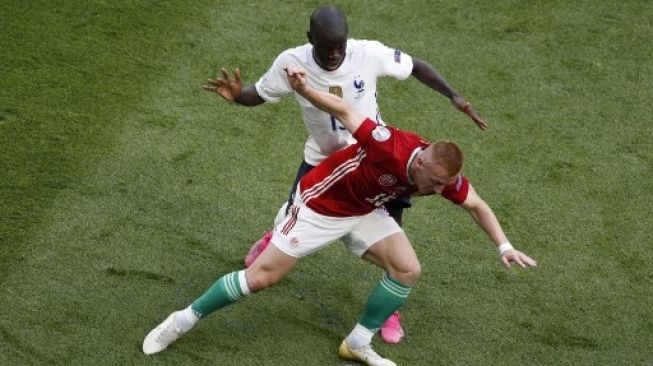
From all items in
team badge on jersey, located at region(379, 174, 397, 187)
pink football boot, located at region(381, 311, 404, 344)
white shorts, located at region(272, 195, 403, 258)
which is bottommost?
pink football boot, located at region(381, 311, 404, 344)

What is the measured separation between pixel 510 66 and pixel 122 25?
318cm

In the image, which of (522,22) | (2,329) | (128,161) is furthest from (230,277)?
(522,22)

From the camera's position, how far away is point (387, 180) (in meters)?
5.61

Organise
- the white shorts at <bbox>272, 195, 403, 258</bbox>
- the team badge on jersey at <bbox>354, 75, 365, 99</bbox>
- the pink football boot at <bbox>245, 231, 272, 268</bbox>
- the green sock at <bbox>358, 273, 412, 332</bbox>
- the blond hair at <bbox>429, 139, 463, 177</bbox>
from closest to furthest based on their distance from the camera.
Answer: the blond hair at <bbox>429, 139, 463, 177</bbox>, the white shorts at <bbox>272, 195, 403, 258</bbox>, the green sock at <bbox>358, 273, 412, 332</bbox>, the team badge on jersey at <bbox>354, 75, 365, 99</bbox>, the pink football boot at <bbox>245, 231, 272, 268</bbox>

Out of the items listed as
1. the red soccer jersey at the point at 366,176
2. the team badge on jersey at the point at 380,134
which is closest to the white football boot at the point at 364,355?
the red soccer jersey at the point at 366,176

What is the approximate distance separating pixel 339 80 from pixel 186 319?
1.57 metres

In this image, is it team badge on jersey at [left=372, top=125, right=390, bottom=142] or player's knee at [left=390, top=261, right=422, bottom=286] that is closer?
team badge on jersey at [left=372, top=125, right=390, bottom=142]

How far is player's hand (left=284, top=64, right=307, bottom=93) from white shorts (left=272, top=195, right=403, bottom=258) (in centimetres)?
69

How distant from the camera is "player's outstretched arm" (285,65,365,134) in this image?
5.59 m

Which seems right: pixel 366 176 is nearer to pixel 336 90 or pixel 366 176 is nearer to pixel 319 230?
pixel 319 230

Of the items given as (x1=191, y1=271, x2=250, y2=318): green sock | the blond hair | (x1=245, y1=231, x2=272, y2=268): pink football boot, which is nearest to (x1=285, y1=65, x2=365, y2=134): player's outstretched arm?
the blond hair

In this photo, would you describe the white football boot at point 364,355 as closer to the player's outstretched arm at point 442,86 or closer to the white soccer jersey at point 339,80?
the white soccer jersey at point 339,80

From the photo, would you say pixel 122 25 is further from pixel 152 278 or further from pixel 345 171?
pixel 345 171

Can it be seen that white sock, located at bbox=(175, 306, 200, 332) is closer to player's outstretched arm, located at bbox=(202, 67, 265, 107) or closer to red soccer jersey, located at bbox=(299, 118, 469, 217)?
red soccer jersey, located at bbox=(299, 118, 469, 217)
